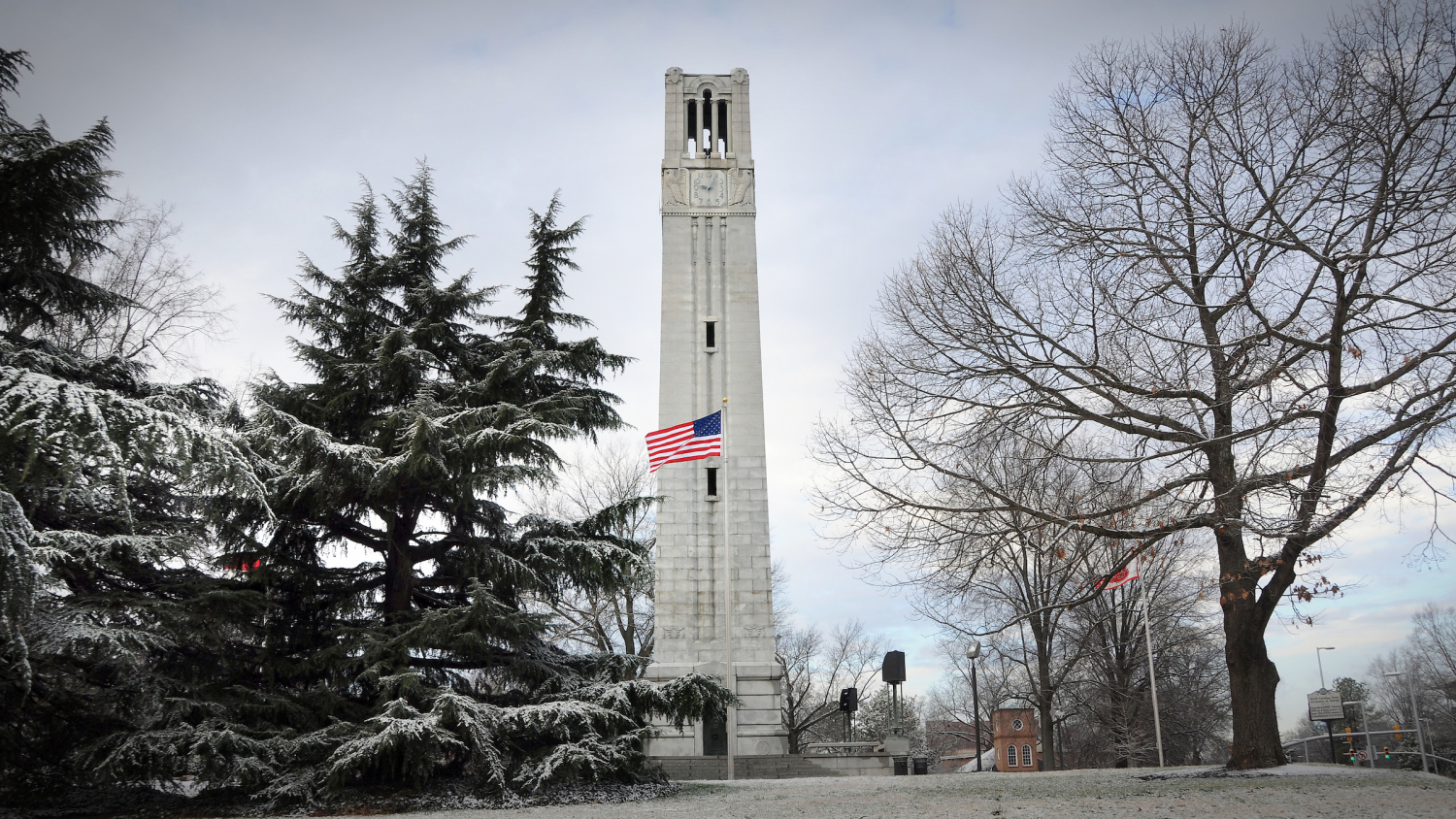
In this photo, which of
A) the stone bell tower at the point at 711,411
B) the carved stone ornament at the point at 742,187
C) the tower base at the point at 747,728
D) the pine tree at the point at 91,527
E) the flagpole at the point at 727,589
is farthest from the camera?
the carved stone ornament at the point at 742,187

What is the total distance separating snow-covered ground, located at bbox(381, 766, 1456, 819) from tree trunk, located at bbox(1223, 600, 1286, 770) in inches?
15.1

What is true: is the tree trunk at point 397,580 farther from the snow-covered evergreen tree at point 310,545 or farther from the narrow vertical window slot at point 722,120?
the narrow vertical window slot at point 722,120

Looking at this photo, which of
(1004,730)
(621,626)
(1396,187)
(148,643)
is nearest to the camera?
(1396,187)

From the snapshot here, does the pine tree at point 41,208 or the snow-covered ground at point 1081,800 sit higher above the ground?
the pine tree at point 41,208

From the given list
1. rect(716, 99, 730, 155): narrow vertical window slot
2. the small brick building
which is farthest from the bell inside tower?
the small brick building

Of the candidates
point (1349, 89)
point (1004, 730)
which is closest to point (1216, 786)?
point (1349, 89)

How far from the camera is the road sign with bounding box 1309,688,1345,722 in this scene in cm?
1756

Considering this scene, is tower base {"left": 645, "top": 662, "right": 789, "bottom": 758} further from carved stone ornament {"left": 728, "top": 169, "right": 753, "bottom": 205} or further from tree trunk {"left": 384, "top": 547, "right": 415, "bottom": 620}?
carved stone ornament {"left": 728, "top": 169, "right": 753, "bottom": 205}

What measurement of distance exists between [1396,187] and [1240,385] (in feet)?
9.09

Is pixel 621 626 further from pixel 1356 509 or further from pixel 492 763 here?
pixel 1356 509

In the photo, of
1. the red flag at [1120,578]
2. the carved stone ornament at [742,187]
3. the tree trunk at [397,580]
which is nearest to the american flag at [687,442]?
the tree trunk at [397,580]

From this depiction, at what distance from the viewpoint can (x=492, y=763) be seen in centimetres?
1375

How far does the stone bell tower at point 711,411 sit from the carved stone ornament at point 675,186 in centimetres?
3

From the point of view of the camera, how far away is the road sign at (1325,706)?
1756cm
